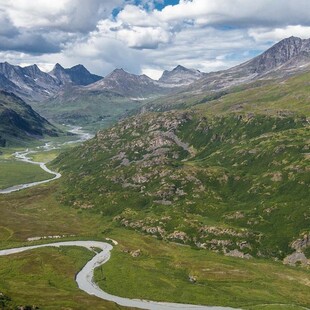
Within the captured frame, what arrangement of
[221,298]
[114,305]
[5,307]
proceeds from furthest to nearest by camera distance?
[221,298]
[114,305]
[5,307]

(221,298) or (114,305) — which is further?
(221,298)

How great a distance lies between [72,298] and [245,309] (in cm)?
6870

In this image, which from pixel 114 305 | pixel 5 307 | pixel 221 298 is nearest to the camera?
pixel 5 307

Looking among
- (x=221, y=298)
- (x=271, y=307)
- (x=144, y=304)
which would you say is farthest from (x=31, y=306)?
(x=271, y=307)

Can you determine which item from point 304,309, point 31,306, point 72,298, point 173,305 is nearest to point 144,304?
point 173,305

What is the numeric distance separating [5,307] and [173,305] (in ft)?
229

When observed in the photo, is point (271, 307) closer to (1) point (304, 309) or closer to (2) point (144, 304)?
(1) point (304, 309)

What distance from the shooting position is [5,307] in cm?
15150

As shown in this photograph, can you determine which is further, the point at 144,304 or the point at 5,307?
the point at 144,304

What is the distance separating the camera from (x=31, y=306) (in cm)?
16062

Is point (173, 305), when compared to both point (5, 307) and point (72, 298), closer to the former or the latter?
point (72, 298)

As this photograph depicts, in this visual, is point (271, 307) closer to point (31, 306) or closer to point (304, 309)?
point (304, 309)

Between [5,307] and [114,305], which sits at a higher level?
[5,307]

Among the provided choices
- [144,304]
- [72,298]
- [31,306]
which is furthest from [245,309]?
[31,306]
